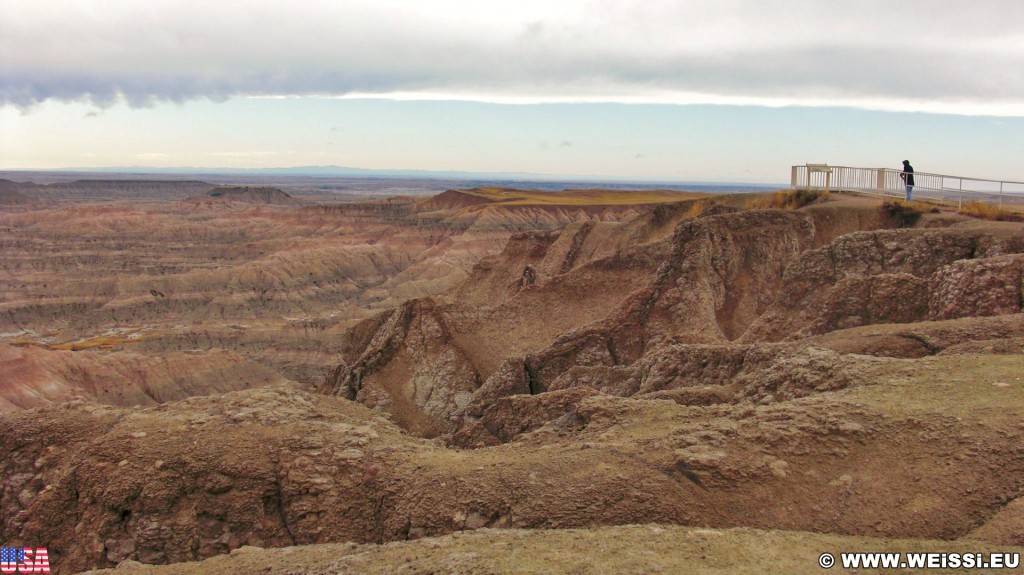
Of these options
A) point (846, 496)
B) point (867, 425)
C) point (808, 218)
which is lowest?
point (846, 496)

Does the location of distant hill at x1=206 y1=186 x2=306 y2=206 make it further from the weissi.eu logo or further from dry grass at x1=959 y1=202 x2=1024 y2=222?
the weissi.eu logo

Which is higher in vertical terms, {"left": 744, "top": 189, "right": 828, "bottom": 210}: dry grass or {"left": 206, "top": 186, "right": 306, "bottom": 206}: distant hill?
{"left": 206, "top": 186, "right": 306, "bottom": 206}: distant hill

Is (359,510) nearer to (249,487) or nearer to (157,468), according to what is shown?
(249,487)

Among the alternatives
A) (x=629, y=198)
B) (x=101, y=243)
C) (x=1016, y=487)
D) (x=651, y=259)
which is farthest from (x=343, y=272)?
(x=1016, y=487)

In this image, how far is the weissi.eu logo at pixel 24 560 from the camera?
1065 cm

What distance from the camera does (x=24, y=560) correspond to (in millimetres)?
10695

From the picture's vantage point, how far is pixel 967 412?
8.40m

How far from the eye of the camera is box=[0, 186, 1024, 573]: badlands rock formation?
24.8 feet

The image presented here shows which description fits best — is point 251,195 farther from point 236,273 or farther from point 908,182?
point 908,182

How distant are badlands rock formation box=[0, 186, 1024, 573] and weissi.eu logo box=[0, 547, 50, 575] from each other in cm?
16

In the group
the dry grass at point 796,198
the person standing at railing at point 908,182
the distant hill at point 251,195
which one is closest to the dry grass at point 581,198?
the distant hill at point 251,195

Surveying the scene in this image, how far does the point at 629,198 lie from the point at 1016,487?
10760 centimetres

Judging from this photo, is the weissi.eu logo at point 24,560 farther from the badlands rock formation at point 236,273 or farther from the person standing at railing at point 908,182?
the badlands rock formation at point 236,273

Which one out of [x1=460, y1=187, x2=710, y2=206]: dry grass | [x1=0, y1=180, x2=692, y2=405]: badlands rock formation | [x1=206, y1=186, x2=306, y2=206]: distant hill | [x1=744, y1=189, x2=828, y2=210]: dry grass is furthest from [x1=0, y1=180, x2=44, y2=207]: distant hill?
[x1=744, y1=189, x2=828, y2=210]: dry grass
